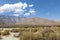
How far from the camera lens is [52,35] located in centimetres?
1587

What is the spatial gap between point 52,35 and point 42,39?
1.14 meters

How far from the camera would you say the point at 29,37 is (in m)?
15.9

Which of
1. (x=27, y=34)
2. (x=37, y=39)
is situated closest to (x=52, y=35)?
(x=37, y=39)

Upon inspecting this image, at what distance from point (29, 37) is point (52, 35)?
2397 millimetres

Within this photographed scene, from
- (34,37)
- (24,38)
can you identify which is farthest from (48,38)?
(24,38)

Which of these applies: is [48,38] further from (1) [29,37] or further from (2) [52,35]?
(1) [29,37]

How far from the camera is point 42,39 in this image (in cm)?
1568

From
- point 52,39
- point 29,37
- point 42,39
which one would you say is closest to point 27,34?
point 29,37

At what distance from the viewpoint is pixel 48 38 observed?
1557 cm

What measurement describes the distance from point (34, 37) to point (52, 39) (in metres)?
1.87

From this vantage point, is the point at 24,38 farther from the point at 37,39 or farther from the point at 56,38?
the point at 56,38

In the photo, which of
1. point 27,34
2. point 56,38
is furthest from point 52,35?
point 27,34

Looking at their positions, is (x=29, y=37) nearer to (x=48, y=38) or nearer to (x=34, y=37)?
(x=34, y=37)

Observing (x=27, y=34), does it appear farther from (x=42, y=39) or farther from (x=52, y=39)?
(x=52, y=39)
